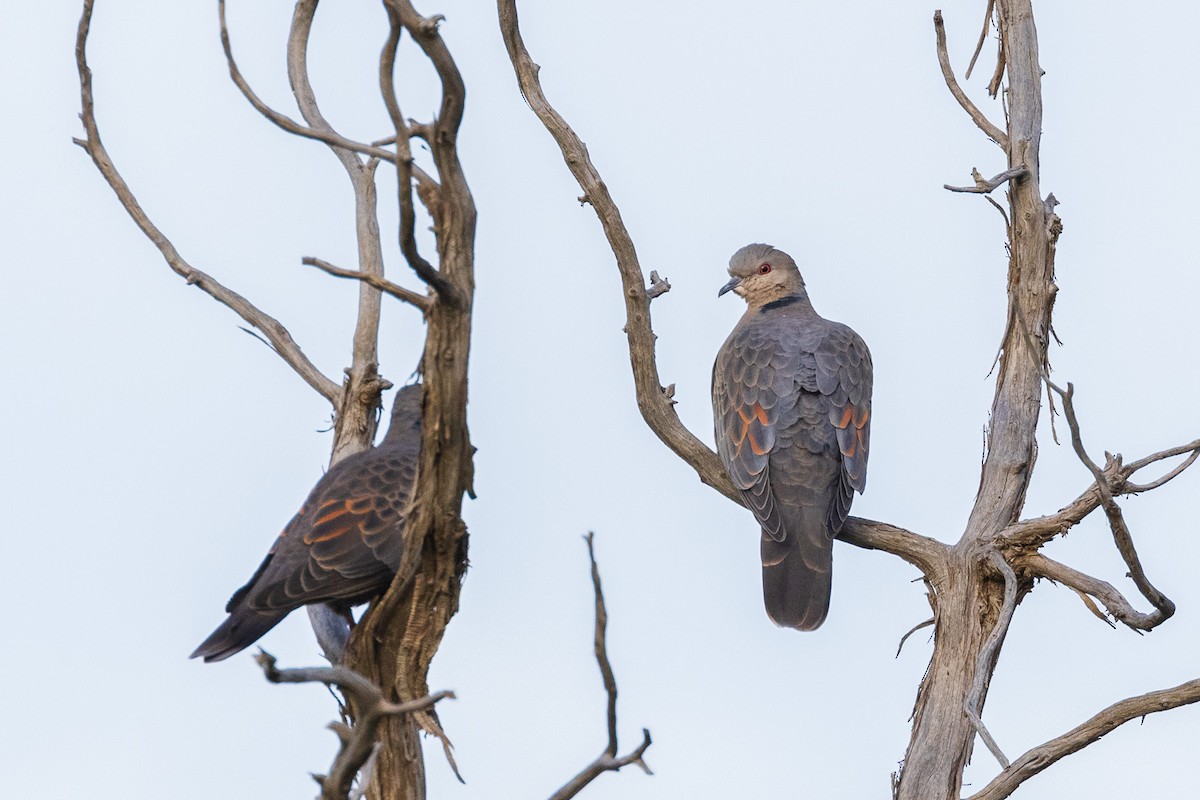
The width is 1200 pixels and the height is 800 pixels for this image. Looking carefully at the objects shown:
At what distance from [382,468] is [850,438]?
193cm

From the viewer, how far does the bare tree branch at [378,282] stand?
11.0 feet

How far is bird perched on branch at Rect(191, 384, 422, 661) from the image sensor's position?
5.23 metres

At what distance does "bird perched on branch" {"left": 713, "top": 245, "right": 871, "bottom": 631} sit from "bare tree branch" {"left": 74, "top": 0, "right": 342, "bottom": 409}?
5.58 feet

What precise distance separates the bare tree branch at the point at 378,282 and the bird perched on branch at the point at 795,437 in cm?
253

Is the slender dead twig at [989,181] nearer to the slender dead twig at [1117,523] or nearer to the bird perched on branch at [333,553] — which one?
the slender dead twig at [1117,523]

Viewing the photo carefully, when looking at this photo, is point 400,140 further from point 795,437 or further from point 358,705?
point 795,437

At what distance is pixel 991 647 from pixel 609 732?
1.90m

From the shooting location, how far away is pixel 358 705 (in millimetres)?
3096

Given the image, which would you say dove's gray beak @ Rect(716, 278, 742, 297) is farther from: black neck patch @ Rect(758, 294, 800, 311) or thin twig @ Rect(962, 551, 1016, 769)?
thin twig @ Rect(962, 551, 1016, 769)

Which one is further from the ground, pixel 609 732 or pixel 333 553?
pixel 333 553

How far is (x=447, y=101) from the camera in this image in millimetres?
3463

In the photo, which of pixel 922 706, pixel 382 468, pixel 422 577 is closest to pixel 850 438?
pixel 922 706

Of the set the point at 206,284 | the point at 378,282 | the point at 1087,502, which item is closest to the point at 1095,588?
the point at 1087,502

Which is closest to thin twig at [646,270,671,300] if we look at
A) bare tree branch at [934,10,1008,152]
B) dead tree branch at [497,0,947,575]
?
dead tree branch at [497,0,947,575]
